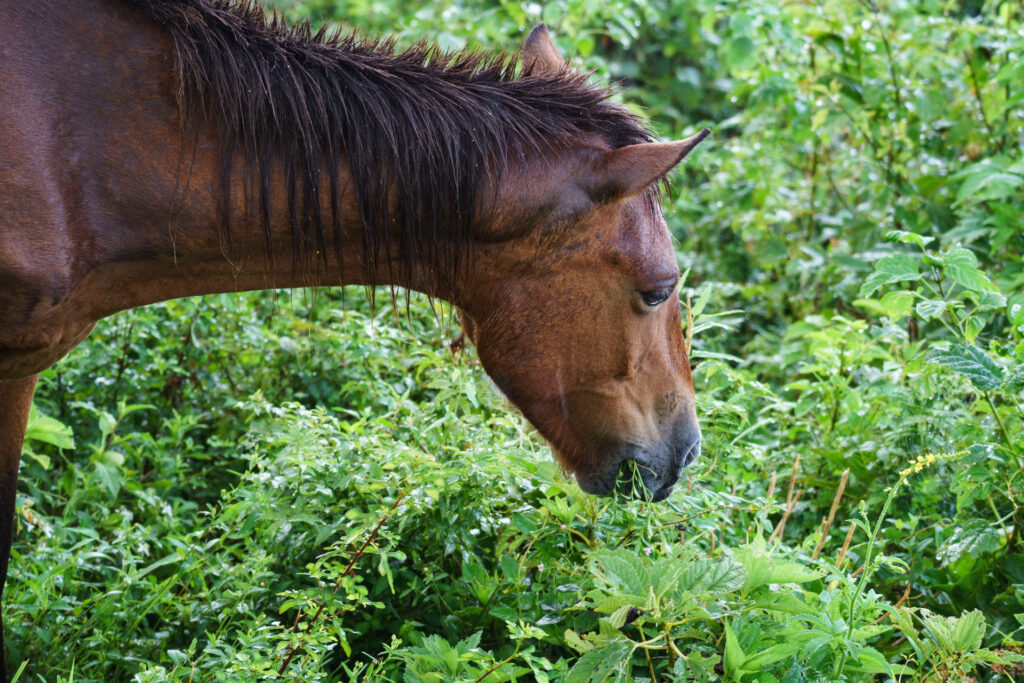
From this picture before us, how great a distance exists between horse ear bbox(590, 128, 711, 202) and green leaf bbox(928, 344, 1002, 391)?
1.04m

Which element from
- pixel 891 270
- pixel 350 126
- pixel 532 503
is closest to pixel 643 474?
pixel 532 503

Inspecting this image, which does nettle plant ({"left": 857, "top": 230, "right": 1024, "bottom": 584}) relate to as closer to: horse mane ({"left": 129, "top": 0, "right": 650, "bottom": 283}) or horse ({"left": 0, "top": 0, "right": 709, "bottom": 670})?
horse ({"left": 0, "top": 0, "right": 709, "bottom": 670})

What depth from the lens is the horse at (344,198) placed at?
2.05 metres

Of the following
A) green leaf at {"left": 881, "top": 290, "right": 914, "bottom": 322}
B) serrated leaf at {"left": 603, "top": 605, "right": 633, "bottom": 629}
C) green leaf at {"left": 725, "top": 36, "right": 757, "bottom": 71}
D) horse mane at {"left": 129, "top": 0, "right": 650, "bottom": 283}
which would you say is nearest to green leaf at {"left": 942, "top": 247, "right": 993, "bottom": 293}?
green leaf at {"left": 881, "top": 290, "right": 914, "bottom": 322}

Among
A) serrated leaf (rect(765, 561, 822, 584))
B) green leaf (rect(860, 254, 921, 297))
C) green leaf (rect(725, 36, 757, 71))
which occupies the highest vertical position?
green leaf (rect(725, 36, 757, 71))

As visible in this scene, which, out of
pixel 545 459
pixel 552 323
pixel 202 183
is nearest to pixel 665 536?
pixel 545 459

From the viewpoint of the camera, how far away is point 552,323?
7.88 ft

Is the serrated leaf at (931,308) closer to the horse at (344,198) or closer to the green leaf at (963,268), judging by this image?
the green leaf at (963,268)

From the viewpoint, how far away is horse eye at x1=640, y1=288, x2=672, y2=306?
7.92 feet

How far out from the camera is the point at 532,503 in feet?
8.76

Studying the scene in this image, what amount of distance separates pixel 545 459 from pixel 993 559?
4.49 feet

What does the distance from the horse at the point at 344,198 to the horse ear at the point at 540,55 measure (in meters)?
0.18

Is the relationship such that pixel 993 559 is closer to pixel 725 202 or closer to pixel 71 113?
pixel 71 113

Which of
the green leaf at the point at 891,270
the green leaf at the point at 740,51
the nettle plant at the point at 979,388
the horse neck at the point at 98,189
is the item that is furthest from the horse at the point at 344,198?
the green leaf at the point at 740,51
